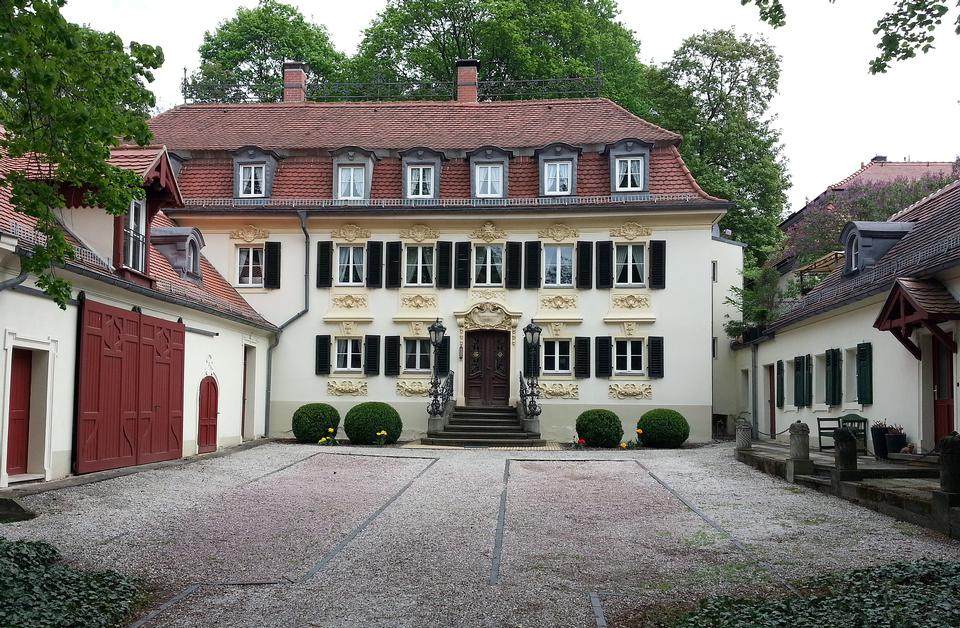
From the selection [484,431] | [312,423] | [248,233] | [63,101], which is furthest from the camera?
[248,233]

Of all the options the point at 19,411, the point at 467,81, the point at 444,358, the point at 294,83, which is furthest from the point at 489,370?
the point at 19,411

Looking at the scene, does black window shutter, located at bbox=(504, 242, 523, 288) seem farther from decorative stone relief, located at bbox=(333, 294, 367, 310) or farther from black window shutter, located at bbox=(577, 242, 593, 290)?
decorative stone relief, located at bbox=(333, 294, 367, 310)

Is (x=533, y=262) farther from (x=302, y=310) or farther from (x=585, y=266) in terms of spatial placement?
(x=302, y=310)

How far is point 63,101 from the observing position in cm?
794

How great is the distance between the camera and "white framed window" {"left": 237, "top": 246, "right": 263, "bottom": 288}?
29141 mm

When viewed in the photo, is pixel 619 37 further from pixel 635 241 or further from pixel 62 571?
pixel 62 571

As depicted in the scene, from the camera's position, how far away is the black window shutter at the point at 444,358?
28.2 m

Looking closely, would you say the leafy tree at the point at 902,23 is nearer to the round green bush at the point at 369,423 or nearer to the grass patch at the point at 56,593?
the grass patch at the point at 56,593

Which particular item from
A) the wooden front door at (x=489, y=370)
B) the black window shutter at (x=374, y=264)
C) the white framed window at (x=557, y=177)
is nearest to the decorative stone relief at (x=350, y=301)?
the black window shutter at (x=374, y=264)

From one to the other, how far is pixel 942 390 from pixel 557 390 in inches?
491

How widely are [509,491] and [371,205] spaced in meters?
15.1

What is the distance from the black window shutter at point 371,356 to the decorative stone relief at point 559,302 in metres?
4.92

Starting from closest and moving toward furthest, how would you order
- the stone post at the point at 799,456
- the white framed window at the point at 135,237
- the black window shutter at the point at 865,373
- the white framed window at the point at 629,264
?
1. the stone post at the point at 799,456
2. the white framed window at the point at 135,237
3. the black window shutter at the point at 865,373
4. the white framed window at the point at 629,264

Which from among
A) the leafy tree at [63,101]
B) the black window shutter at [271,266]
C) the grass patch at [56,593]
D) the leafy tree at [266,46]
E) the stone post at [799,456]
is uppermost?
the leafy tree at [266,46]
